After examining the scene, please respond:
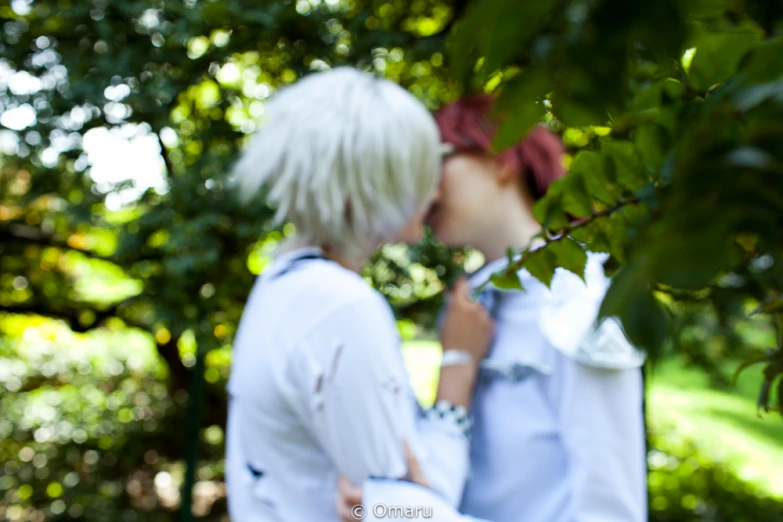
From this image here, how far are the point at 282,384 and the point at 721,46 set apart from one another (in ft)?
3.28

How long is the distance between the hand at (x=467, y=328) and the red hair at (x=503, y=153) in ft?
1.23

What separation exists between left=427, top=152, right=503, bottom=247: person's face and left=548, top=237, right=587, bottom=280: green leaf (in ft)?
3.74

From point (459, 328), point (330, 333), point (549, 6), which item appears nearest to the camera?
point (549, 6)

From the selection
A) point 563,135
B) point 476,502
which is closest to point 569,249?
point 476,502

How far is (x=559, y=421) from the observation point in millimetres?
1386

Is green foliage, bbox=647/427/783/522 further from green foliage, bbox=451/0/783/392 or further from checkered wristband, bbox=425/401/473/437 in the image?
green foliage, bbox=451/0/783/392

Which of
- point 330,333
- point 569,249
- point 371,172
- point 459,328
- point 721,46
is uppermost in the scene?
point 721,46

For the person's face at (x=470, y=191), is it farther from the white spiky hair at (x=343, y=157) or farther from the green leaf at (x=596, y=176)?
the green leaf at (x=596, y=176)

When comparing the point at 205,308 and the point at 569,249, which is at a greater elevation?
the point at 569,249

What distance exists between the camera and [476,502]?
57.6 inches

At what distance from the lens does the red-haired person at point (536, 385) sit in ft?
4.29

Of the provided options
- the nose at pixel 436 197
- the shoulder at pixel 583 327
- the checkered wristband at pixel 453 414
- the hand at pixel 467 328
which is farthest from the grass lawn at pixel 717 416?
the shoulder at pixel 583 327

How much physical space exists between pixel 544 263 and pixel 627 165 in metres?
0.11

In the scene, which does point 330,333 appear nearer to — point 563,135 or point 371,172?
point 371,172
